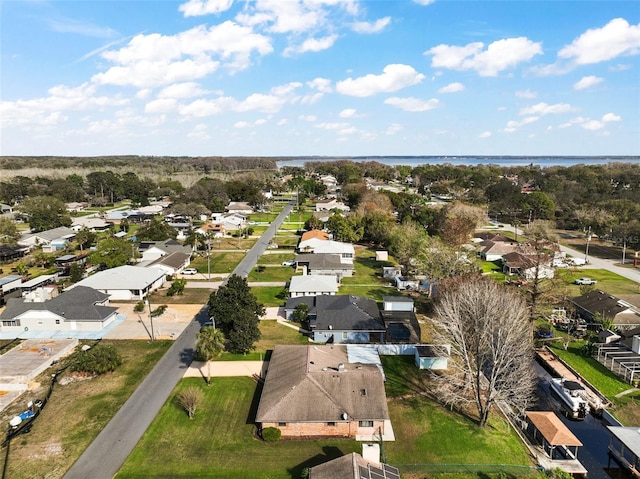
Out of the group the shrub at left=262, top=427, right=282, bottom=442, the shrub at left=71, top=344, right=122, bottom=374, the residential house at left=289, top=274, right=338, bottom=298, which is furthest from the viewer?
the residential house at left=289, top=274, right=338, bottom=298

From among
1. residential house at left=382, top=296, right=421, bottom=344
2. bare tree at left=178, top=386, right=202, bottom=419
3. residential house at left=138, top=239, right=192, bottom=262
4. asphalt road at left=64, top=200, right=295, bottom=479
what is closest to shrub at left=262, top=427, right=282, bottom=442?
bare tree at left=178, top=386, right=202, bottom=419

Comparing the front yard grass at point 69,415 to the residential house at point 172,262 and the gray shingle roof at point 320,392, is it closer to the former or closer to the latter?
the gray shingle roof at point 320,392

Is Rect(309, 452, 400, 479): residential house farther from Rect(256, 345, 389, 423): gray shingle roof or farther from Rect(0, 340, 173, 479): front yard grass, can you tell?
Rect(0, 340, 173, 479): front yard grass

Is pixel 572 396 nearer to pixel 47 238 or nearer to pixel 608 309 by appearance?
pixel 608 309

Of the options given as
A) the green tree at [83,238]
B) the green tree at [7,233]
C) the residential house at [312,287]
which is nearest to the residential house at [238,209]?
the green tree at [83,238]

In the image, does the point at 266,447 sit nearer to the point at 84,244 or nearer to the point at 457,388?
the point at 457,388

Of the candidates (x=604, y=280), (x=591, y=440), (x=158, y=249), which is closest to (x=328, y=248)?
(x=158, y=249)

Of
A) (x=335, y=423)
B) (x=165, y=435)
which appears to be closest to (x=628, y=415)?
(x=335, y=423)
